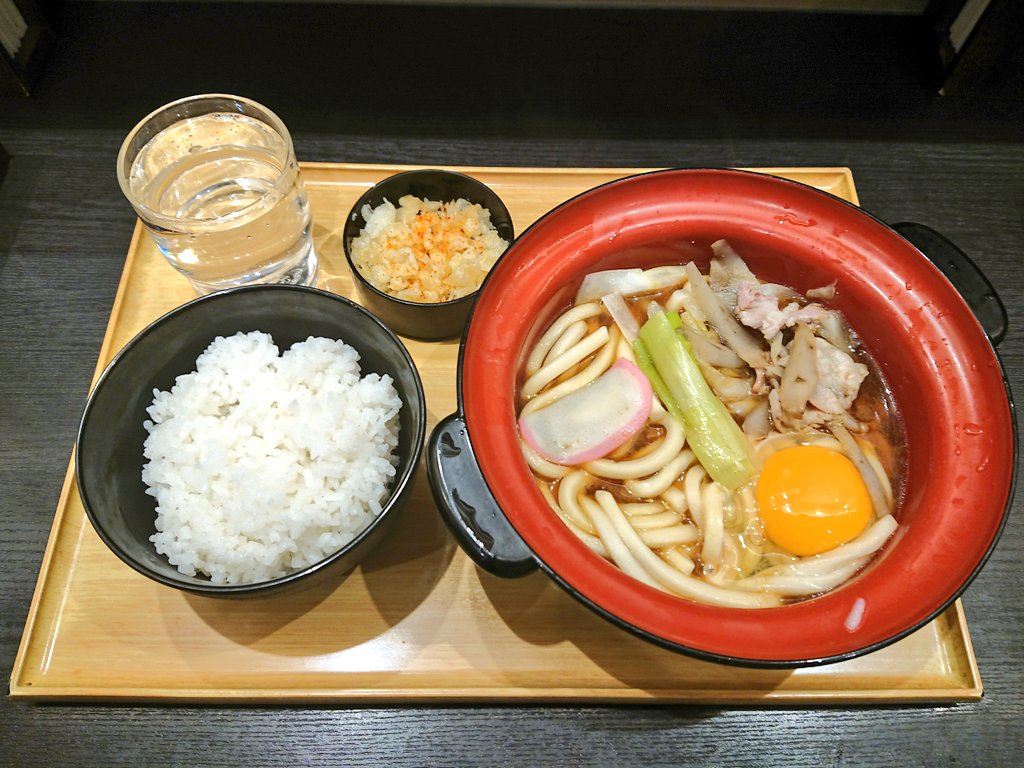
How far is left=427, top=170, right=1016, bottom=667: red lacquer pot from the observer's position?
1206 millimetres

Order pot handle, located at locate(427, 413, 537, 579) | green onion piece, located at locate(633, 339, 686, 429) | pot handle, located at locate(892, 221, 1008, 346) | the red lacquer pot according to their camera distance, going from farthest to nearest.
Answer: pot handle, located at locate(892, 221, 1008, 346)
green onion piece, located at locate(633, 339, 686, 429)
pot handle, located at locate(427, 413, 537, 579)
the red lacquer pot

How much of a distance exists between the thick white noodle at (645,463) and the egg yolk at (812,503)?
0.19m

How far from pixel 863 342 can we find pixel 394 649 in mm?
1230

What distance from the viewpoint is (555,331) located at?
1.62 meters

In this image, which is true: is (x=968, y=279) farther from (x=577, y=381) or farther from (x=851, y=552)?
(x=577, y=381)

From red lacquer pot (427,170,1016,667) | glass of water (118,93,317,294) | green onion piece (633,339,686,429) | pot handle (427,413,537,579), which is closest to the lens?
red lacquer pot (427,170,1016,667)

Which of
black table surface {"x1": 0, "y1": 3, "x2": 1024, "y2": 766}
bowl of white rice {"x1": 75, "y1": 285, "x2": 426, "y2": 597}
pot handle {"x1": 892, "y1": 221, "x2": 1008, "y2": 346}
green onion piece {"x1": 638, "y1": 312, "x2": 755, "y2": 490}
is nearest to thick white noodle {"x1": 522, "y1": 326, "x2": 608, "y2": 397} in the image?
green onion piece {"x1": 638, "y1": 312, "x2": 755, "y2": 490}

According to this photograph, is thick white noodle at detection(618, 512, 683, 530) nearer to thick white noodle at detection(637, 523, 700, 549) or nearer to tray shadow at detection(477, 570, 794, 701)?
thick white noodle at detection(637, 523, 700, 549)

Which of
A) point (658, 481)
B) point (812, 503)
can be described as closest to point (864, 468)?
point (812, 503)

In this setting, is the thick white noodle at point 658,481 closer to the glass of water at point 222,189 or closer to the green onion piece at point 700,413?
the green onion piece at point 700,413

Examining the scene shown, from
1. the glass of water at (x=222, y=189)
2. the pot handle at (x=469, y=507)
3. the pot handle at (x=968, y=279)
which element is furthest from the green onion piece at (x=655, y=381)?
the glass of water at (x=222, y=189)

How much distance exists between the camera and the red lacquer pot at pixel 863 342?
47.5 inches

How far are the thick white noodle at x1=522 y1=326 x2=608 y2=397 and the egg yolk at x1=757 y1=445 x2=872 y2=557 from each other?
460 millimetres

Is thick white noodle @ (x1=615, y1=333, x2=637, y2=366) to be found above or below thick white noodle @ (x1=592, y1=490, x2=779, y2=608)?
above
